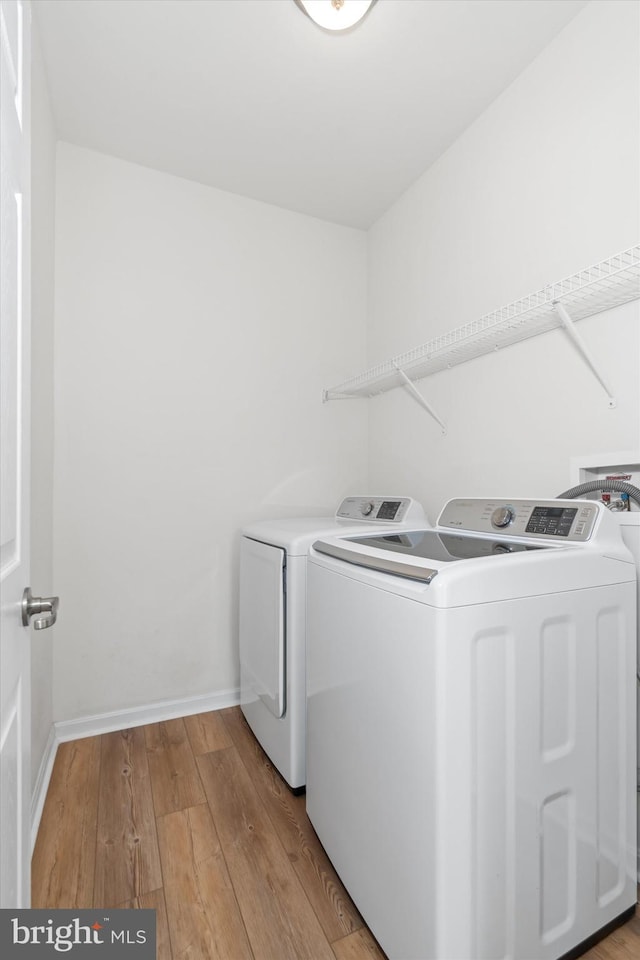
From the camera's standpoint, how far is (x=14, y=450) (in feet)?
2.66

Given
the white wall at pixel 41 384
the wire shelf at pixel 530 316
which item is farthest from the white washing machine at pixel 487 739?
the white wall at pixel 41 384

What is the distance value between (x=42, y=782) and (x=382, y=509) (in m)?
1.69

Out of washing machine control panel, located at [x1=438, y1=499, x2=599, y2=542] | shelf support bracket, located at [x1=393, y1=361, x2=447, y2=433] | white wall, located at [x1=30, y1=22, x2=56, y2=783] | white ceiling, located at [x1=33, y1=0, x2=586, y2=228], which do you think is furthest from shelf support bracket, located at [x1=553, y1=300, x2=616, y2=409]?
white wall, located at [x1=30, y1=22, x2=56, y2=783]

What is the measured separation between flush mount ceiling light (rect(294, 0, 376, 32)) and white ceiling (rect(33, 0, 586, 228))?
11 cm

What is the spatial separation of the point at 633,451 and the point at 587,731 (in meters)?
0.80

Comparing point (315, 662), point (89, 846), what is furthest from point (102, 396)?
point (89, 846)

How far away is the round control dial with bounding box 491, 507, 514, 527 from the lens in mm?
1460

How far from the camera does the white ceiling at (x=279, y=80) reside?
1.58 m

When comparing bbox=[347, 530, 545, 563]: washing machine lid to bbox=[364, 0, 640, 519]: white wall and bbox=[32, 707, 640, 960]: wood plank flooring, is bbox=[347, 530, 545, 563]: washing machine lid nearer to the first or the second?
bbox=[364, 0, 640, 519]: white wall

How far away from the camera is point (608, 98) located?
1446mm

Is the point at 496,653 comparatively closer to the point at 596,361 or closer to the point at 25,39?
the point at 596,361

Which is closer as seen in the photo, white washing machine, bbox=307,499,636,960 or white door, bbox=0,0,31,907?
white door, bbox=0,0,31,907

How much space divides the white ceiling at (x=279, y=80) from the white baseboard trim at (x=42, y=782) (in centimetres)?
264

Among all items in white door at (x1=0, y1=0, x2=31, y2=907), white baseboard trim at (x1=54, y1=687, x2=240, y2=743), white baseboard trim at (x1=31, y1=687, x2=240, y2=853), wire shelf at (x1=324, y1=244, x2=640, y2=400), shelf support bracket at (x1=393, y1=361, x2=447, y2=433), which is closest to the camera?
white door at (x1=0, y1=0, x2=31, y2=907)
